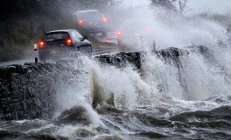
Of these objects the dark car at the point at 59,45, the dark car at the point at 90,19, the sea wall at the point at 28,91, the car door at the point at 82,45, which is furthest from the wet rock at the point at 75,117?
the dark car at the point at 90,19

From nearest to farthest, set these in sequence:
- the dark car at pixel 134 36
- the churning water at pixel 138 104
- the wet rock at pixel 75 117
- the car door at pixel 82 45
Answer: the churning water at pixel 138 104
the wet rock at pixel 75 117
the car door at pixel 82 45
the dark car at pixel 134 36

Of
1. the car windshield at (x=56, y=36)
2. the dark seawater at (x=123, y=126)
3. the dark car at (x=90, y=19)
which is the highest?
the dark car at (x=90, y=19)

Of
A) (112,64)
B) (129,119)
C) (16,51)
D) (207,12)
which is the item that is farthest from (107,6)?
(129,119)

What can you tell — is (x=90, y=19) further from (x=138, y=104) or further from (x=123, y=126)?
(x=123, y=126)

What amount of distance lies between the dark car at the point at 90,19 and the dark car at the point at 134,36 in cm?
1218

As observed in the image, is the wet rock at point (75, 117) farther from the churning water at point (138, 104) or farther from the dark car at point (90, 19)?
the dark car at point (90, 19)

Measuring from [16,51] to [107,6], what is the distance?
22.6 m

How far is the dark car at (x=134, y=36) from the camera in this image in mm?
21922

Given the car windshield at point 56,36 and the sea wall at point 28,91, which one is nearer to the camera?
the sea wall at point 28,91

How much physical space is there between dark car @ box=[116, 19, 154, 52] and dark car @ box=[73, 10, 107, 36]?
12.2m

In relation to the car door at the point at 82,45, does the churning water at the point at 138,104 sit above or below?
below

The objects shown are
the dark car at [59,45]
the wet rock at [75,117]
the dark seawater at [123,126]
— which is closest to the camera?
the dark seawater at [123,126]

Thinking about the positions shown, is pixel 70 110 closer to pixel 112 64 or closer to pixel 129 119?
pixel 129 119

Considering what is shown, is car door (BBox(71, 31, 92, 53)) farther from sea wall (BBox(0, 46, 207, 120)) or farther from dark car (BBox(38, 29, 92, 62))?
sea wall (BBox(0, 46, 207, 120))
